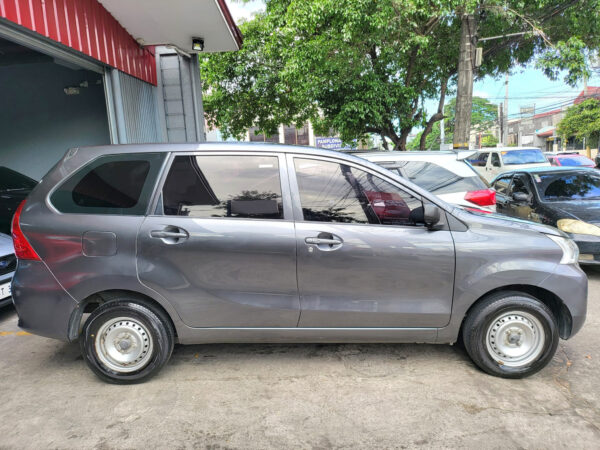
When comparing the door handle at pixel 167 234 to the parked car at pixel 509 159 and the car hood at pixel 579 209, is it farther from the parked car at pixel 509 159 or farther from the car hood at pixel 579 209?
the parked car at pixel 509 159

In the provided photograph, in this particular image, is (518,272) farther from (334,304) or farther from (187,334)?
(187,334)

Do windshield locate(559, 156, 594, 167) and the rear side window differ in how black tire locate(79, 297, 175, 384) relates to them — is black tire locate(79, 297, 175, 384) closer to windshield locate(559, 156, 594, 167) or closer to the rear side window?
the rear side window

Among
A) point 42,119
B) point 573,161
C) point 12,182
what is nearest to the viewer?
point 12,182

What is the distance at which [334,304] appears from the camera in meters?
3.00

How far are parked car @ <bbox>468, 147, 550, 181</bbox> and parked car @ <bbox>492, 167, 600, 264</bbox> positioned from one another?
7.57m

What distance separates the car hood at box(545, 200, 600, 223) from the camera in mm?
5578

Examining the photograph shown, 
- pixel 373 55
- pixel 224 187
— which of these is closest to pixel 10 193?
pixel 224 187

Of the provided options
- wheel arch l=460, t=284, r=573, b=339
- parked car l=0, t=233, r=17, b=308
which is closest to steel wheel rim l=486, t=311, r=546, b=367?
wheel arch l=460, t=284, r=573, b=339

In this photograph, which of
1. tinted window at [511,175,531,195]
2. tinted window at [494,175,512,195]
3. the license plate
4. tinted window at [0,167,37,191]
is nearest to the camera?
the license plate

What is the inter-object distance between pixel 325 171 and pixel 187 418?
192 centimetres

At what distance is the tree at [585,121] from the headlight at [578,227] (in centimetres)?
3204

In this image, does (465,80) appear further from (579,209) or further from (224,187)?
(224,187)

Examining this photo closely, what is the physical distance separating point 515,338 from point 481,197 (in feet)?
8.48

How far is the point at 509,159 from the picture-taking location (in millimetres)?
14367
